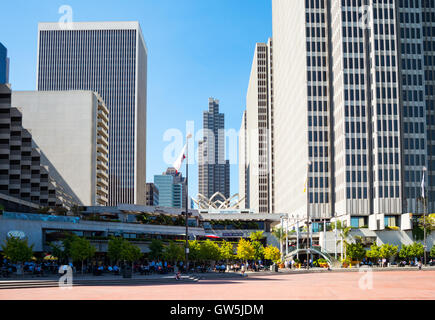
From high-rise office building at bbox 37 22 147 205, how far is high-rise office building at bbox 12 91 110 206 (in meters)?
51.4

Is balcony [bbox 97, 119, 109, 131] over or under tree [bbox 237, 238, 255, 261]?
over

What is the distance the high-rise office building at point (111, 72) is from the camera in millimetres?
176875

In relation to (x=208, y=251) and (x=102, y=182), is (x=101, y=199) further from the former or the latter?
(x=208, y=251)

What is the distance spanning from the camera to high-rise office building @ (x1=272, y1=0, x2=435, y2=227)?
324 ft

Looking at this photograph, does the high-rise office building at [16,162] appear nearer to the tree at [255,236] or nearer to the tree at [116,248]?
the tree at [116,248]

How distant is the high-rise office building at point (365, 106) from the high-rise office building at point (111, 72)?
262 feet

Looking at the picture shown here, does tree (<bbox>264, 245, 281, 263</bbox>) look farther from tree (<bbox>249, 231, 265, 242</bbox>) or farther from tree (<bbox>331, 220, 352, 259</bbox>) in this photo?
tree (<bbox>331, 220, 352, 259</bbox>)

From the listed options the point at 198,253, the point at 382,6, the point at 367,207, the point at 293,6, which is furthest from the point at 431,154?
the point at 198,253

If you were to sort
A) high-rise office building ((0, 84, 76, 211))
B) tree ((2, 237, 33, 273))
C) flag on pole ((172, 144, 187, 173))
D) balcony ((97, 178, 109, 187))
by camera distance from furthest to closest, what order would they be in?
balcony ((97, 178, 109, 187)), high-rise office building ((0, 84, 76, 211)), flag on pole ((172, 144, 187, 173)), tree ((2, 237, 33, 273))

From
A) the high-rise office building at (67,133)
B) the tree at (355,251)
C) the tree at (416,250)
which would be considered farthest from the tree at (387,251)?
the high-rise office building at (67,133)

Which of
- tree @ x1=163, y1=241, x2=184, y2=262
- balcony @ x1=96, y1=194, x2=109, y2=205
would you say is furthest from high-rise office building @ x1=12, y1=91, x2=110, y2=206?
tree @ x1=163, y1=241, x2=184, y2=262

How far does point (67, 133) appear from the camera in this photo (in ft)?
412

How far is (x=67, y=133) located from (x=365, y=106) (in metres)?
69.3

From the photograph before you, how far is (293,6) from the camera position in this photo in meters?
126
